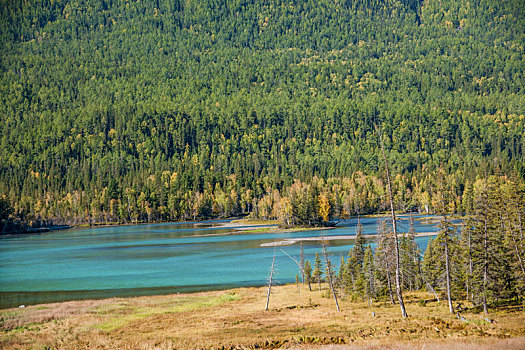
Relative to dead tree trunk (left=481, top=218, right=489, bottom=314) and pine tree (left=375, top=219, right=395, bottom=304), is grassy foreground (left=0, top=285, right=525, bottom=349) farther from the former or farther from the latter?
pine tree (left=375, top=219, right=395, bottom=304)

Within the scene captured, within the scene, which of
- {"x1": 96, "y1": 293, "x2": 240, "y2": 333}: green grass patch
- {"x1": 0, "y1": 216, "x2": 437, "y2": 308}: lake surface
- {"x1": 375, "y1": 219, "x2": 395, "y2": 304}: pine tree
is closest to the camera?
{"x1": 96, "y1": 293, "x2": 240, "y2": 333}: green grass patch

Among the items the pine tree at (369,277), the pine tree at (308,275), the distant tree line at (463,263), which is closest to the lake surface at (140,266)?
the pine tree at (308,275)

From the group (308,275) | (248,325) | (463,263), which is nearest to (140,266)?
(308,275)

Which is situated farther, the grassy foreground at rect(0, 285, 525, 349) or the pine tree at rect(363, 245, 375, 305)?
the pine tree at rect(363, 245, 375, 305)

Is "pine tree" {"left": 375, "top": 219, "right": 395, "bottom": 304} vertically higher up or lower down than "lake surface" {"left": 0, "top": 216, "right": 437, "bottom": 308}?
higher up

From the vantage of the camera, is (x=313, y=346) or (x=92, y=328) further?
(x=92, y=328)

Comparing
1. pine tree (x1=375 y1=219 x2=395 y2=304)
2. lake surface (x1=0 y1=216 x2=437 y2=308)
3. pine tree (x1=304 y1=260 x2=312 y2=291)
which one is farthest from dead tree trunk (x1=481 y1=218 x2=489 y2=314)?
pine tree (x1=304 y1=260 x2=312 y2=291)

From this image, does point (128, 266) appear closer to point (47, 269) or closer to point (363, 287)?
point (47, 269)

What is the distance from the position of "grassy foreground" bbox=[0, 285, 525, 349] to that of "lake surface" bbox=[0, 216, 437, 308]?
517 inches

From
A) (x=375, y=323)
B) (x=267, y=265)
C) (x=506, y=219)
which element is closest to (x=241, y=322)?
(x=375, y=323)

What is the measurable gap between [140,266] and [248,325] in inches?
2426

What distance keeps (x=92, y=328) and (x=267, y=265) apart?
5226cm

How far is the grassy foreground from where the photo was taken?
142 feet

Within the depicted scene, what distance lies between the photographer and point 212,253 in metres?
125
